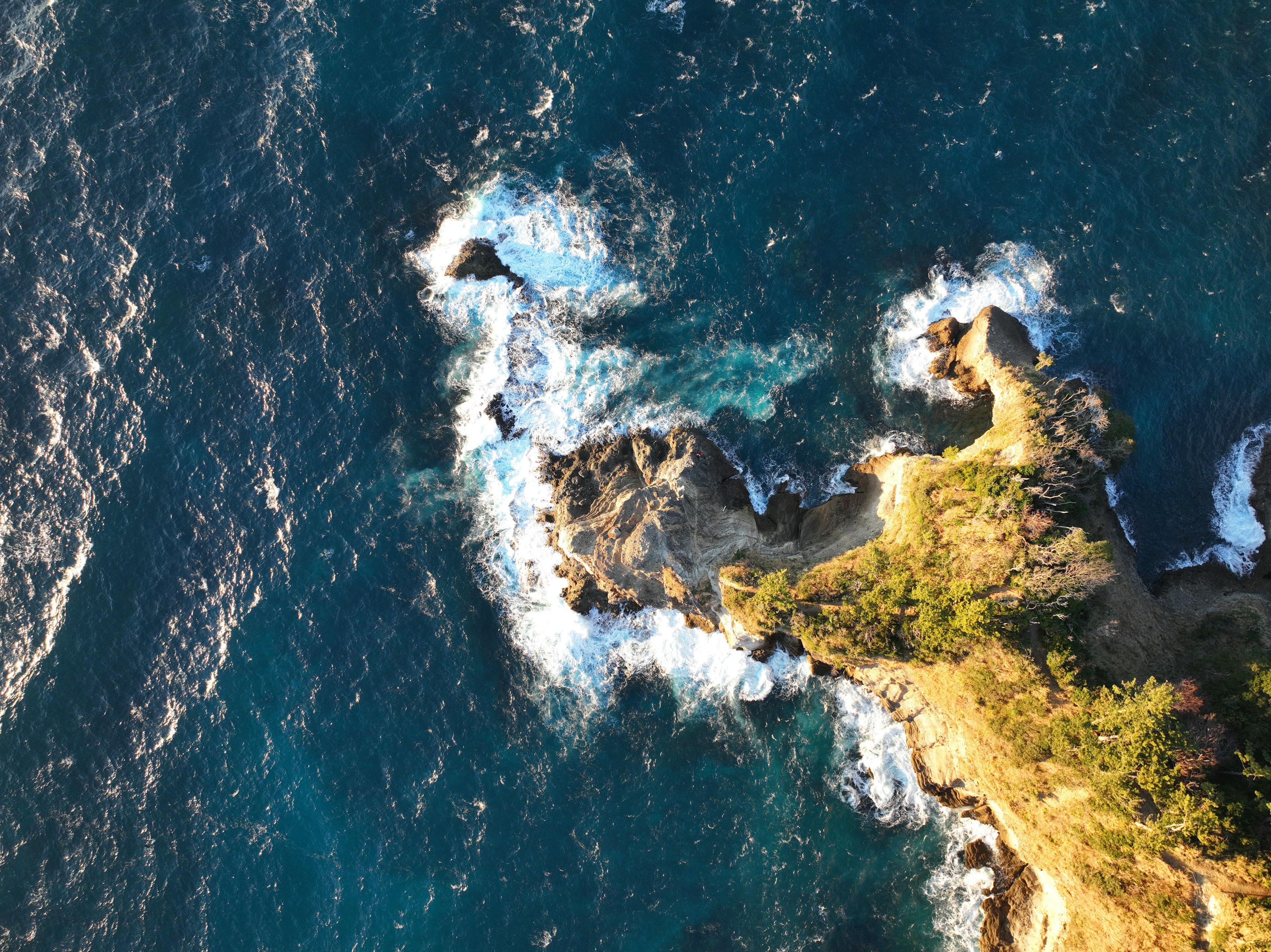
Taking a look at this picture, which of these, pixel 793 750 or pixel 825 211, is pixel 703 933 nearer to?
pixel 793 750

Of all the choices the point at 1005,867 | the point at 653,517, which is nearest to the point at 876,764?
the point at 1005,867

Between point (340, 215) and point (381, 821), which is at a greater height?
point (340, 215)

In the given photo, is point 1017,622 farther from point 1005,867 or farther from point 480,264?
point 480,264

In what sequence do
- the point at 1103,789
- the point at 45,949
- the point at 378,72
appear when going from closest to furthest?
the point at 1103,789
the point at 45,949
the point at 378,72

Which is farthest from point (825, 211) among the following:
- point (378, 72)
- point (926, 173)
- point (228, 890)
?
point (228, 890)

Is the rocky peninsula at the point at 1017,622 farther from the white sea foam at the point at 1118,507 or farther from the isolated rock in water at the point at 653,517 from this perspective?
the white sea foam at the point at 1118,507

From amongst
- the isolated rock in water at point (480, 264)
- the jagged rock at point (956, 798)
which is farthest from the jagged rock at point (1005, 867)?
the isolated rock in water at point (480, 264)

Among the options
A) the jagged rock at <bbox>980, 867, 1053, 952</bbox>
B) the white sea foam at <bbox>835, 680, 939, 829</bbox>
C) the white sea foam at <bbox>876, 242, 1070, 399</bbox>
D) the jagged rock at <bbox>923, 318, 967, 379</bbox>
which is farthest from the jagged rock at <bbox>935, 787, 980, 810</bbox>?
the jagged rock at <bbox>923, 318, 967, 379</bbox>
